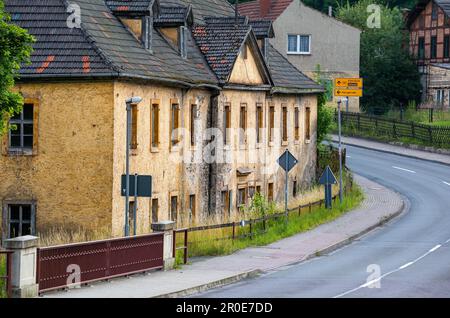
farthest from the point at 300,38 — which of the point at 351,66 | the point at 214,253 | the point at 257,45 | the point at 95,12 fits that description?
the point at 214,253

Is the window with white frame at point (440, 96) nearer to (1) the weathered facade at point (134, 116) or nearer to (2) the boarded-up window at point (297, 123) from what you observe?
(2) the boarded-up window at point (297, 123)

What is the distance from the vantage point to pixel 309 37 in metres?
→ 85.3

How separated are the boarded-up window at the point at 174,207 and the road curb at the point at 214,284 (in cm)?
1056

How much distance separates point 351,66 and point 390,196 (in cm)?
3484

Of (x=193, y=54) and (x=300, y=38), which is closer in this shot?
(x=193, y=54)

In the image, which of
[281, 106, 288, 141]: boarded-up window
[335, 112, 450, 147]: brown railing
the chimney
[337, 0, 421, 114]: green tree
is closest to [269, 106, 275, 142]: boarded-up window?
[281, 106, 288, 141]: boarded-up window

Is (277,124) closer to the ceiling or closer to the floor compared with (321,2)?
closer to the floor

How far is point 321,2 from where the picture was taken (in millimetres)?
112500

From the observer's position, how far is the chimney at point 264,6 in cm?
8362

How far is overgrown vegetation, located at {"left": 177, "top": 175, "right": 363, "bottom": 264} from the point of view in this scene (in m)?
35.4

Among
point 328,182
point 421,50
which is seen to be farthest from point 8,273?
point 421,50

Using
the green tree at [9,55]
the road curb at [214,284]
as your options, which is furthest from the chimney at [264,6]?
the green tree at [9,55]

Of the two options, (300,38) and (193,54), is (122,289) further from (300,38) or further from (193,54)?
(300,38)
